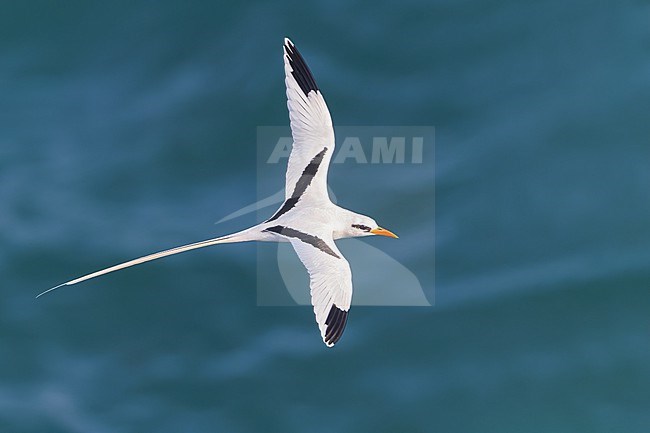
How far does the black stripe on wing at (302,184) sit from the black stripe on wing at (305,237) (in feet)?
1.47

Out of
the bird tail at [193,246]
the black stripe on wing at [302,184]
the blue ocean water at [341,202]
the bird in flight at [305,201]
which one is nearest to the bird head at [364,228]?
the bird in flight at [305,201]

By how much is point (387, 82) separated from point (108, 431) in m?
7.93

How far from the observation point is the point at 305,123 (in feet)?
61.5

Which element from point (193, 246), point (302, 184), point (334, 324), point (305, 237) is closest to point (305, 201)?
point (302, 184)

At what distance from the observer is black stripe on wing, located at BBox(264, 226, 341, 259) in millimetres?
17531

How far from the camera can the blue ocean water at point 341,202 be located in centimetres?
1809

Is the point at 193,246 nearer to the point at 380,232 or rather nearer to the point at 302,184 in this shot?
the point at 302,184

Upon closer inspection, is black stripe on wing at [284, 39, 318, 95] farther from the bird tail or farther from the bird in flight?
the bird tail

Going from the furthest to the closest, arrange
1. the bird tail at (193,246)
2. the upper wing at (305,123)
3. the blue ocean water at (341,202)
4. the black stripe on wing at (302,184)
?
1. the upper wing at (305,123)
2. the black stripe on wing at (302,184)
3. the blue ocean water at (341,202)
4. the bird tail at (193,246)

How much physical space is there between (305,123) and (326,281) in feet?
9.65

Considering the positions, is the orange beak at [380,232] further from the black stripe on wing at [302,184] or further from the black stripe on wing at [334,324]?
the black stripe on wing at [334,324]

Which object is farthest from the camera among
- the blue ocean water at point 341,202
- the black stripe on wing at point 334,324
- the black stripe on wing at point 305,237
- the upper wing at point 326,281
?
the blue ocean water at point 341,202

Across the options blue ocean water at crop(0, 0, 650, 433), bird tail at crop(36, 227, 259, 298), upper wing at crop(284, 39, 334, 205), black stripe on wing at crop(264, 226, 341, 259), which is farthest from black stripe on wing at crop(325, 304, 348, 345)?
upper wing at crop(284, 39, 334, 205)

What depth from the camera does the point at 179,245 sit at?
19812mm
